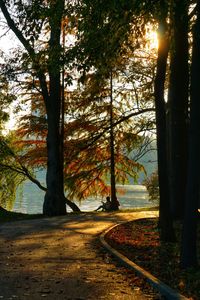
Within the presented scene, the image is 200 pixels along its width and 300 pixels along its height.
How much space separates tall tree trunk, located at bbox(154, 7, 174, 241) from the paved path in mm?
2115

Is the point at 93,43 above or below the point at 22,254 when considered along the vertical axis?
above

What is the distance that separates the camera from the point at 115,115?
29359mm

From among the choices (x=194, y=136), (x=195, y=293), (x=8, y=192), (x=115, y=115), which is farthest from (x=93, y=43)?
(x=8, y=192)

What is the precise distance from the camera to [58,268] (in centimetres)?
1028

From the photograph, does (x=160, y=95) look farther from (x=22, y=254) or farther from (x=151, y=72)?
(x=151, y=72)

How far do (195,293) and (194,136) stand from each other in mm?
3007

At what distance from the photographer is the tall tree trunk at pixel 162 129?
13.0m

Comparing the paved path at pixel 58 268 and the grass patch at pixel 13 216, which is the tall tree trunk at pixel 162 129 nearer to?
the paved path at pixel 58 268

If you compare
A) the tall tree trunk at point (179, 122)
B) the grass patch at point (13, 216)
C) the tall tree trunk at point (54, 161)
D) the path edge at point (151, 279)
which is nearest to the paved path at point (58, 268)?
the path edge at point (151, 279)

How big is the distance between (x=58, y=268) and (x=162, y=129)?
4.94m

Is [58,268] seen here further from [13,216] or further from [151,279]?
[13,216]

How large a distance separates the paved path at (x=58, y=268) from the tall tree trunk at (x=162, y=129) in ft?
6.94

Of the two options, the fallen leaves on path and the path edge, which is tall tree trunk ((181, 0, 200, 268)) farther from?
the path edge

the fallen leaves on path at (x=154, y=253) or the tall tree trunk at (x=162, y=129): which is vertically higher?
the tall tree trunk at (x=162, y=129)
